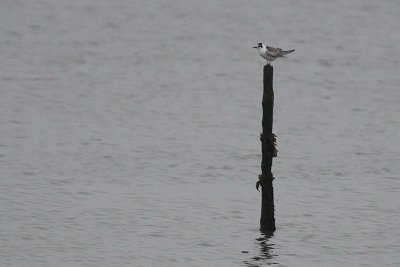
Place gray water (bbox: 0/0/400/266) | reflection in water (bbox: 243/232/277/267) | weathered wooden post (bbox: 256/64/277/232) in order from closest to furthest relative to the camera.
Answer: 1. reflection in water (bbox: 243/232/277/267)
2. weathered wooden post (bbox: 256/64/277/232)
3. gray water (bbox: 0/0/400/266)

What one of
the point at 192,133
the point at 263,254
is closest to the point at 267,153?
the point at 263,254

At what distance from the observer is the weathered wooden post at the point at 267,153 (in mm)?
22078

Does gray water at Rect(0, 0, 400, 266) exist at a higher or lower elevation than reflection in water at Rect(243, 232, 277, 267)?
higher

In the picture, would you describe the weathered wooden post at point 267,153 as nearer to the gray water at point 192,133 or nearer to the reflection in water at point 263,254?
the reflection in water at point 263,254

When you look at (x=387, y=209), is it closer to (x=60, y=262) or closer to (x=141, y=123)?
(x=60, y=262)

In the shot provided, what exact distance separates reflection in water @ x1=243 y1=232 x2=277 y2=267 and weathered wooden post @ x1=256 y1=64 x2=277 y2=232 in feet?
0.85

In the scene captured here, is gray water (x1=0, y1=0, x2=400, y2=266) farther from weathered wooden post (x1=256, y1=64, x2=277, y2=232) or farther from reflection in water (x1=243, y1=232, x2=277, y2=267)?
weathered wooden post (x1=256, y1=64, x2=277, y2=232)

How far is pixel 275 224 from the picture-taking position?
80.5ft

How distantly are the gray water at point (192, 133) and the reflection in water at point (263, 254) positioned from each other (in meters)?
0.06

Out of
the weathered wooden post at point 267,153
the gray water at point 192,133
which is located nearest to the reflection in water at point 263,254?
the gray water at point 192,133

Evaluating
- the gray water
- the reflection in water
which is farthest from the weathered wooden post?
the gray water

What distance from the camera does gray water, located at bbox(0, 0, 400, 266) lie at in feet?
76.6

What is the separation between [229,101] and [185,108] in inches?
92.2

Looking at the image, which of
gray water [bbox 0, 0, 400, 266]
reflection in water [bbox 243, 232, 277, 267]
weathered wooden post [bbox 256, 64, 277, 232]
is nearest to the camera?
reflection in water [bbox 243, 232, 277, 267]
